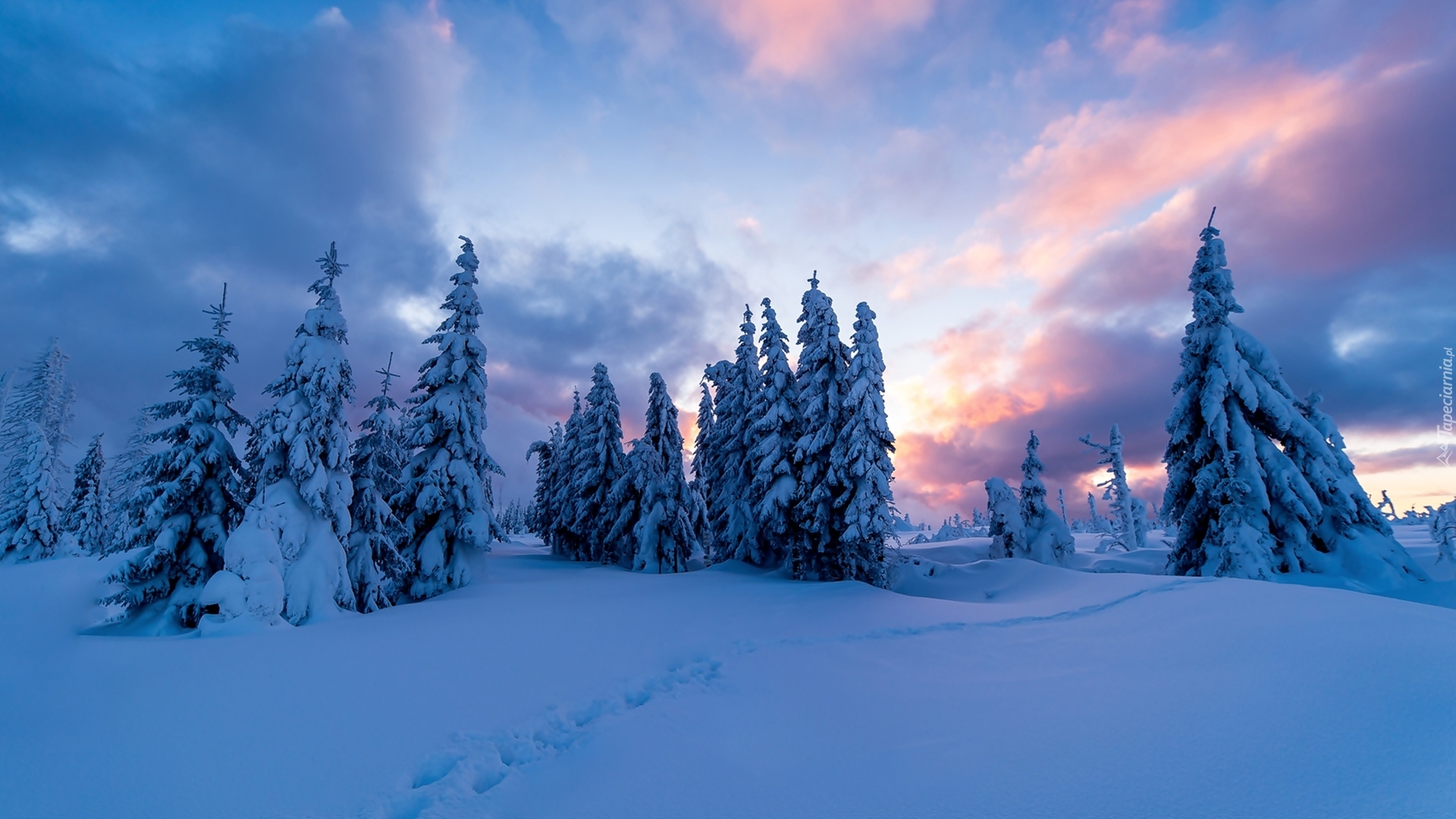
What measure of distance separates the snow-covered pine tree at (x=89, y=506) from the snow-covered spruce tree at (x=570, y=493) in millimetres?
28137

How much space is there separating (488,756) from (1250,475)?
73.0 feet

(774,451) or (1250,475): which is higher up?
(774,451)

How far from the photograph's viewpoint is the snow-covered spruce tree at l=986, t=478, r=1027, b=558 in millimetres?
31562

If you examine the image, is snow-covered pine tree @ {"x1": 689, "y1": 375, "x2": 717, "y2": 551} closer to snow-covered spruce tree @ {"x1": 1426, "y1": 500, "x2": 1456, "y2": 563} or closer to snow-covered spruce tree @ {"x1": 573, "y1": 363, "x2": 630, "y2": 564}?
snow-covered spruce tree @ {"x1": 573, "y1": 363, "x2": 630, "y2": 564}

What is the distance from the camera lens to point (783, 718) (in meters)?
6.80

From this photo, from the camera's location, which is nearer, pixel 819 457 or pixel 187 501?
pixel 187 501

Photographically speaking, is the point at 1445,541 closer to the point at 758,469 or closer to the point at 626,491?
the point at 758,469

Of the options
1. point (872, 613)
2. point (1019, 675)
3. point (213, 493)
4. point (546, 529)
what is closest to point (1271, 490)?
point (872, 613)

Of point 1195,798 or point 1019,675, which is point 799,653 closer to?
point 1019,675

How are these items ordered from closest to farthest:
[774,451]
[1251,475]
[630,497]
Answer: [1251,475]
[774,451]
[630,497]

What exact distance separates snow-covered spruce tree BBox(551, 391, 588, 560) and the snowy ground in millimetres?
26404

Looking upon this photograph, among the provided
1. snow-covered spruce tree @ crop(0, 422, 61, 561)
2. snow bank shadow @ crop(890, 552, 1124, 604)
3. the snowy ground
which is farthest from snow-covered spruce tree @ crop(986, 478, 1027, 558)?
snow-covered spruce tree @ crop(0, 422, 61, 561)

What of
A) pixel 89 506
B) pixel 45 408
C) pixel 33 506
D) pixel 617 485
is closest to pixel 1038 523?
pixel 617 485

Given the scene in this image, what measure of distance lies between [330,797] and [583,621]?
8080 millimetres
